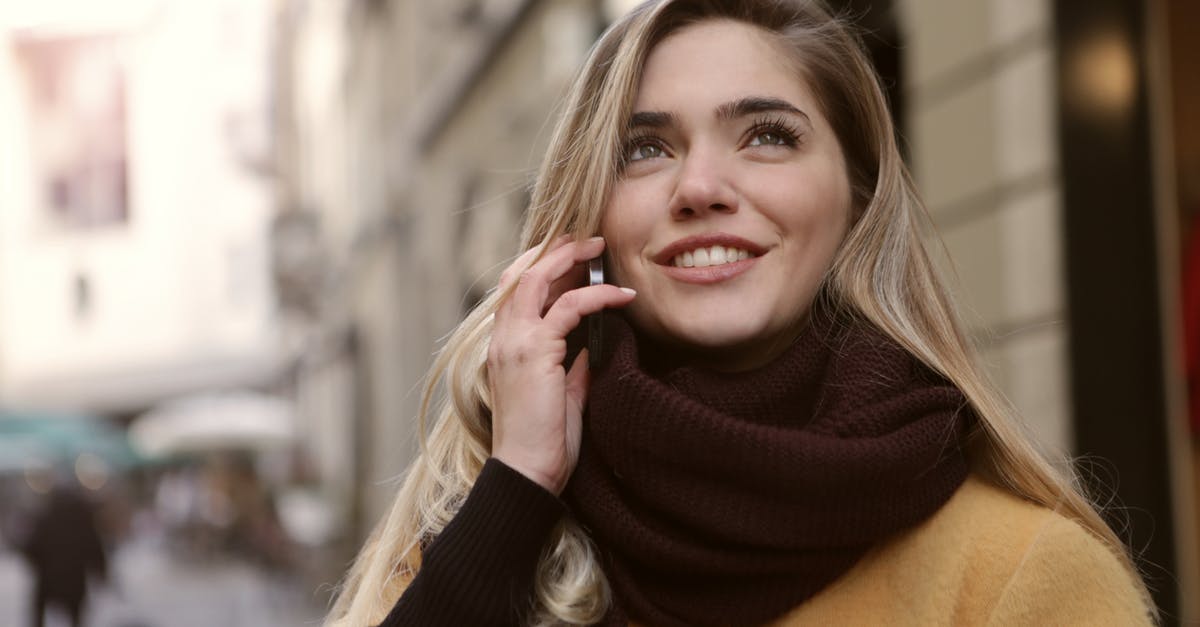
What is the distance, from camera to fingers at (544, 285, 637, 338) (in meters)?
1.99

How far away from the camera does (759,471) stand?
173 centimetres

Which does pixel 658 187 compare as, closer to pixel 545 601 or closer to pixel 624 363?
pixel 624 363

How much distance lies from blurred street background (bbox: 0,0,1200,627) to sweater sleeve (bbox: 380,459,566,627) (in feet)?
2.48

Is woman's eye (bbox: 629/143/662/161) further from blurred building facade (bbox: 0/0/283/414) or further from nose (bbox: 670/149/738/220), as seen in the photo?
blurred building facade (bbox: 0/0/283/414)

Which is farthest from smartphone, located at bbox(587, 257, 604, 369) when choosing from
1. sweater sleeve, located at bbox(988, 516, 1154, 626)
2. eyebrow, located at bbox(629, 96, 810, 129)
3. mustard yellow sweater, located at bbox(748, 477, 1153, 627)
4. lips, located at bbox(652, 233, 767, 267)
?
sweater sleeve, located at bbox(988, 516, 1154, 626)

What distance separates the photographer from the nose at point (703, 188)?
1919mm

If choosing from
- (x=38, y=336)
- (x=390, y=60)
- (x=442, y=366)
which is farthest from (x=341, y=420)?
(x=38, y=336)

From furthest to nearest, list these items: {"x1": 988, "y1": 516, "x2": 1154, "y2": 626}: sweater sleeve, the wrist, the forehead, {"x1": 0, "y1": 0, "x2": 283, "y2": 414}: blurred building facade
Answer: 1. {"x1": 0, "y1": 0, "x2": 283, "y2": 414}: blurred building facade
2. the forehead
3. the wrist
4. {"x1": 988, "y1": 516, "x2": 1154, "y2": 626}: sweater sleeve

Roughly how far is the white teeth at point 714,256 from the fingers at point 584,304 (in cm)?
9

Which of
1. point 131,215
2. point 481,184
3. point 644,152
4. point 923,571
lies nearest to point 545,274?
point 644,152

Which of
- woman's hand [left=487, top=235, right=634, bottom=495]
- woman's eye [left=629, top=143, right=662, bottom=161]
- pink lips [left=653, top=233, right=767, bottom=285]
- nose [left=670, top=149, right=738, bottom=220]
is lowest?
woman's hand [left=487, top=235, right=634, bottom=495]

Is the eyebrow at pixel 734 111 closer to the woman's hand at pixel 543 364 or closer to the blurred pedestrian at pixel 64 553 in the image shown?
the woman's hand at pixel 543 364

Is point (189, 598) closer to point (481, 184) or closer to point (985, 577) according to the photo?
point (481, 184)

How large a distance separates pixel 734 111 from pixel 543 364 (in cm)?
42
